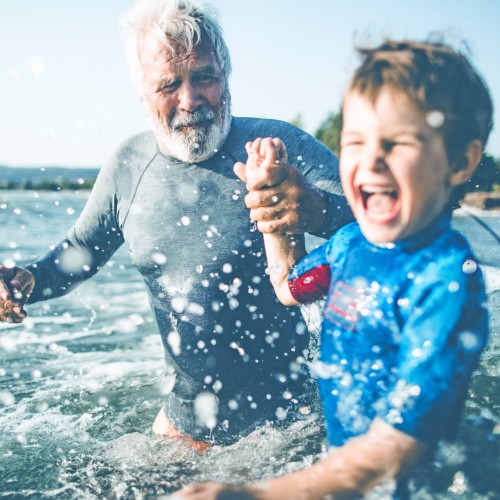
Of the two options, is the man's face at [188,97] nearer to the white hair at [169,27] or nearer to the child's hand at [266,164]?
the white hair at [169,27]

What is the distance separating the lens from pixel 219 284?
2.93 meters

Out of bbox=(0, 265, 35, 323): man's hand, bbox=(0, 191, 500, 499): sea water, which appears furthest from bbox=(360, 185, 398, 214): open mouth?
bbox=(0, 265, 35, 323): man's hand

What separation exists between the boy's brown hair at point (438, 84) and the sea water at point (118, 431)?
85 cm

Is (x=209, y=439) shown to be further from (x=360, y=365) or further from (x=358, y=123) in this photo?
(x=358, y=123)

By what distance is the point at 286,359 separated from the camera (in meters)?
2.99

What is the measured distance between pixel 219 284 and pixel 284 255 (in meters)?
0.98

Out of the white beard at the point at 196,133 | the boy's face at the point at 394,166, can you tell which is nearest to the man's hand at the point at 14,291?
the white beard at the point at 196,133

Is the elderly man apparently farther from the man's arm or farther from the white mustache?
the man's arm

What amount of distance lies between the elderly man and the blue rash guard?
1093 mm

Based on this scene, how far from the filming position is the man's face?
2898 millimetres

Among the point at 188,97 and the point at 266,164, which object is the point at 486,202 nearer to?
the point at 188,97

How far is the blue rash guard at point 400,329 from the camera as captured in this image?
4.36 ft

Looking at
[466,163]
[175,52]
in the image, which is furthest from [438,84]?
[175,52]

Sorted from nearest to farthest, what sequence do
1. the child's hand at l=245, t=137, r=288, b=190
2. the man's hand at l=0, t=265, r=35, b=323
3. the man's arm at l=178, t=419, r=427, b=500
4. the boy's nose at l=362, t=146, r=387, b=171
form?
1. the man's arm at l=178, t=419, r=427, b=500
2. the boy's nose at l=362, t=146, r=387, b=171
3. the child's hand at l=245, t=137, r=288, b=190
4. the man's hand at l=0, t=265, r=35, b=323
